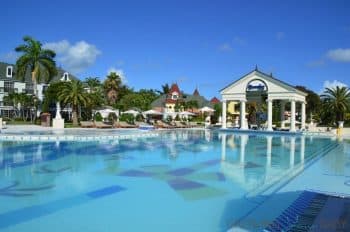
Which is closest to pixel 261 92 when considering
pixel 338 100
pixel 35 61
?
pixel 338 100

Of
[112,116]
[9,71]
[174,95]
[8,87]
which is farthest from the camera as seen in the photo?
[174,95]

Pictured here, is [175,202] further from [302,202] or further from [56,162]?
[56,162]

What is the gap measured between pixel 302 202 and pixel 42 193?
6.44 m

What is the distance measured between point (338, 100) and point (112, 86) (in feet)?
134

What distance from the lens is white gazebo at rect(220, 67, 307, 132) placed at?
3803cm

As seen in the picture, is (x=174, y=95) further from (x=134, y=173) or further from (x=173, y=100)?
(x=134, y=173)

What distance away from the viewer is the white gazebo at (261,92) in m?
38.0

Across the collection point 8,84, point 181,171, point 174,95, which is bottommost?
point 181,171

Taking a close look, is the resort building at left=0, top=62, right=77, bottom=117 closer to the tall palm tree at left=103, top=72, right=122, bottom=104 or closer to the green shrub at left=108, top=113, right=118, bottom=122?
A: the green shrub at left=108, top=113, right=118, bottom=122

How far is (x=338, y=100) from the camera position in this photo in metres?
47.8

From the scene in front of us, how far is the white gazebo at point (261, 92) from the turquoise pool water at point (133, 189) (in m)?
22.1

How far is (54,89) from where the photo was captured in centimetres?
4450

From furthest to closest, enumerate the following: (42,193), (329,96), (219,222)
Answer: (329,96)
(42,193)
(219,222)

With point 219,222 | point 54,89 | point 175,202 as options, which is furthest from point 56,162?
point 54,89
